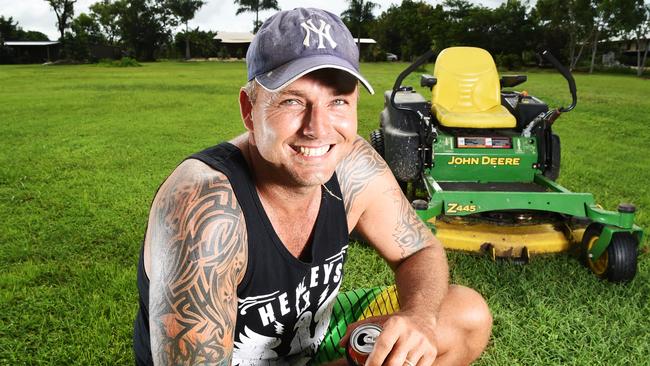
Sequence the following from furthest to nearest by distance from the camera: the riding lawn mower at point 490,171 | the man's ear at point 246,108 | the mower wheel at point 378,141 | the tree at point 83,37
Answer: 1. the tree at point 83,37
2. the mower wheel at point 378,141
3. the riding lawn mower at point 490,171
4. the man's ear at point 246,108

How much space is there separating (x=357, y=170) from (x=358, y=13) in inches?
2075

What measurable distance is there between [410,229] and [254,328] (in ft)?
2.38

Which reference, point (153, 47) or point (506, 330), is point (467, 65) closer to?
point (506, 330)

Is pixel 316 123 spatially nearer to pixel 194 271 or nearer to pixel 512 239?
pixel 194 271

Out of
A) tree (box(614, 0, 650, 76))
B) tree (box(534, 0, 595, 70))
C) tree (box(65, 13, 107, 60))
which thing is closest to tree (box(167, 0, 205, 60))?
tree (box(65, 13, 107, 60))

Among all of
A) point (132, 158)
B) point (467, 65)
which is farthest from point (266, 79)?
point (132, 158)

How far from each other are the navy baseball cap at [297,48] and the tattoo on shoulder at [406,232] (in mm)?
691

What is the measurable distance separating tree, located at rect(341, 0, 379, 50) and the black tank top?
52200 mm

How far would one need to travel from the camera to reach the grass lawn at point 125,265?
9.02 ft

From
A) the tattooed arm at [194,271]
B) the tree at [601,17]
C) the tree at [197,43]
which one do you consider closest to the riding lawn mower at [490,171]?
the tattooed arm at [194,271]

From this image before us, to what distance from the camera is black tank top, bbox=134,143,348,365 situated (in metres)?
1.59

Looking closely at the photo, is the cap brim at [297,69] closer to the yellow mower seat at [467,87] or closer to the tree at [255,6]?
the yellow mower seat at [467,87]

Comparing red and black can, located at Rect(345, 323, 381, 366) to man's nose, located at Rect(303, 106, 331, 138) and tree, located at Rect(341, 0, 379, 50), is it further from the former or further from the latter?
tree, located at Rect(341, 0, 379, 50)

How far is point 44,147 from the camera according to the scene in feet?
25.1
